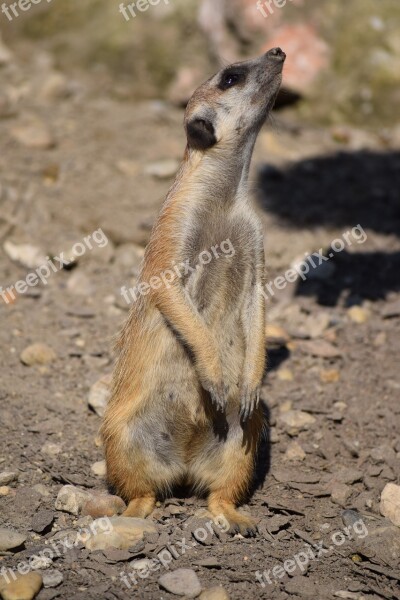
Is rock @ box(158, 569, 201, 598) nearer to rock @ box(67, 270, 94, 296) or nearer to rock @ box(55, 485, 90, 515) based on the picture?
rock @ box(55, 485, 90, 515)

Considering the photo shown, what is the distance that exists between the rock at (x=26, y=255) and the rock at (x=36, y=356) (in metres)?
1.16

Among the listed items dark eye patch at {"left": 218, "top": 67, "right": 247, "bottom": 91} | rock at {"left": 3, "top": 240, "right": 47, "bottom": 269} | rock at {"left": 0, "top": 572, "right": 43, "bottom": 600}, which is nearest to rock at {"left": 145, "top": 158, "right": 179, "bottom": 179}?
rock at {"left": 3, "top": 240, "right": 47, "bottom": 269}

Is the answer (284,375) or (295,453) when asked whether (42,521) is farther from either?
(284,375)

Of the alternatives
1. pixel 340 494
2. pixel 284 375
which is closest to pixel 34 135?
pixel 284 375

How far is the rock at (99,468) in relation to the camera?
169 inches

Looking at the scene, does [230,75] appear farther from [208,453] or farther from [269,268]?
[269,268]

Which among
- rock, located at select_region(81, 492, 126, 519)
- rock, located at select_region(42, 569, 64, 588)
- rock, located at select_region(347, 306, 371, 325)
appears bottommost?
rock, located at select_region(347, 306, 371, 325)

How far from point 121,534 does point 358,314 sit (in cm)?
287

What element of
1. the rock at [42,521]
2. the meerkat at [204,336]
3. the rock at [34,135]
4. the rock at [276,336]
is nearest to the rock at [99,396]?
the meerkat at [204,336]

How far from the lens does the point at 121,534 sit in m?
3.63

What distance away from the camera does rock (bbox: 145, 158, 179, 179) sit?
720cm

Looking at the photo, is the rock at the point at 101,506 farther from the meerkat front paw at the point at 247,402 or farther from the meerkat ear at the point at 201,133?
the meerkat ear at the point at 201,133

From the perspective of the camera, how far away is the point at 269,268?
20.5ft

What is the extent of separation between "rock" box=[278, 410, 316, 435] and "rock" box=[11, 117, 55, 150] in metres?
3.97
